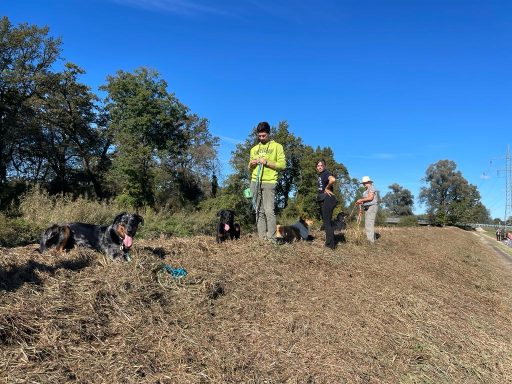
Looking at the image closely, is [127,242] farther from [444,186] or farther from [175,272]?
[444,186]

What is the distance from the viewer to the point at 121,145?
32531mm

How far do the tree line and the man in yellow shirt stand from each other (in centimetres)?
1915

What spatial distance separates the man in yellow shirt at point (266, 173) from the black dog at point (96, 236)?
2305 mm

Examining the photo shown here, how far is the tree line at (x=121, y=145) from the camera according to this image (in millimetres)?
26859

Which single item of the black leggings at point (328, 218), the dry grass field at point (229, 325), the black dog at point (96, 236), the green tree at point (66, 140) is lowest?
the dry grass field at point (229, 325)

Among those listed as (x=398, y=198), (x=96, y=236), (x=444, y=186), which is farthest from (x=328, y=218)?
(x=398, y=198)

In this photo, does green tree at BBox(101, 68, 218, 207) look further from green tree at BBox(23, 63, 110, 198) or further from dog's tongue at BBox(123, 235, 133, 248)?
dog's tongue at BBox(123, 235, 133, 248)

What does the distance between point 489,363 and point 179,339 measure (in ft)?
10.9

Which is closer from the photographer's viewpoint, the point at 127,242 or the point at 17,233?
the point at 127,242

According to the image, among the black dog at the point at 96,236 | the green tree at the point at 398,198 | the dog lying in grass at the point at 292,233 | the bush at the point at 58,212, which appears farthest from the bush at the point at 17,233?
the green tree at the point at 398,198

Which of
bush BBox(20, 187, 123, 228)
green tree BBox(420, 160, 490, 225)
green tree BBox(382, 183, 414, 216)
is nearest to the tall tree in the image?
bush BBox(20, 187, 123, 228)

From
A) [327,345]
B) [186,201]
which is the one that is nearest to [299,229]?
[327,345]

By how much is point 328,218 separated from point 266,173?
6.12 feet

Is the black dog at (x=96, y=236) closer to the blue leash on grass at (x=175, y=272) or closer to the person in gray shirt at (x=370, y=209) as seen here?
the blue leash on grass at (x=175, y=272)
